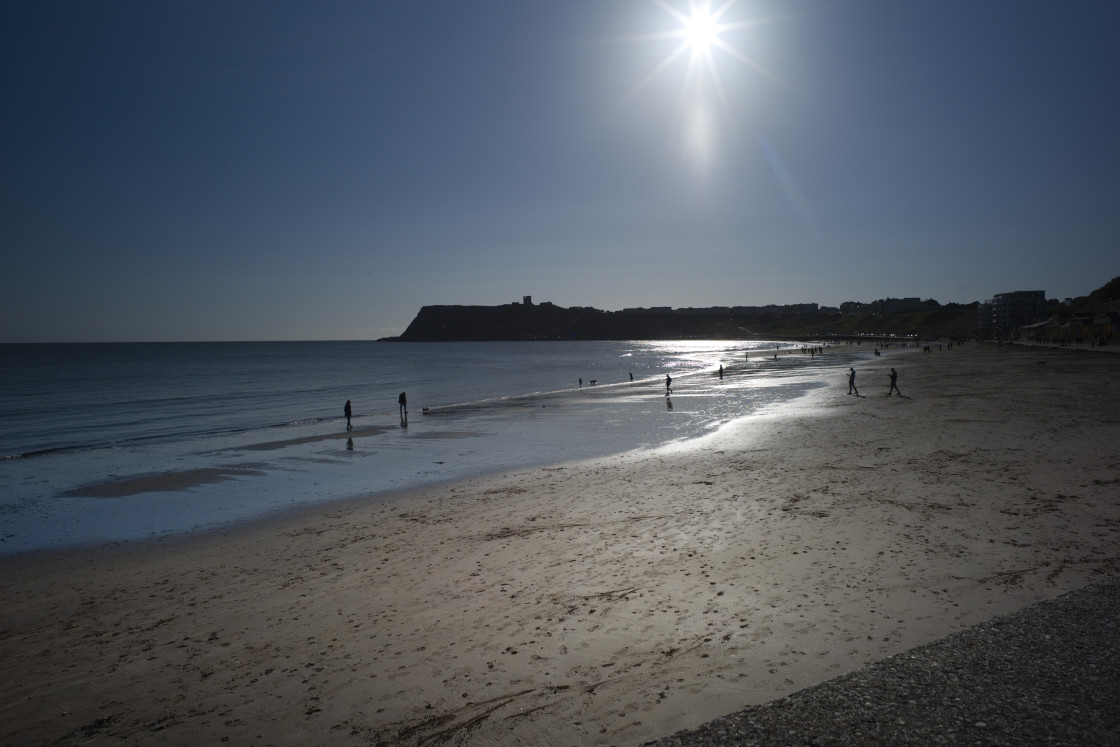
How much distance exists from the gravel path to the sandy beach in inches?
18.0

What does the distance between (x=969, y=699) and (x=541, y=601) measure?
17.3 ft

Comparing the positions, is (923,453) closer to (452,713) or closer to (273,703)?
(452,713)

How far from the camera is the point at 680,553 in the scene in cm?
1022

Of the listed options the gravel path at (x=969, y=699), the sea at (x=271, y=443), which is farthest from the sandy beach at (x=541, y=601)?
the sea at (x=271, y=443)

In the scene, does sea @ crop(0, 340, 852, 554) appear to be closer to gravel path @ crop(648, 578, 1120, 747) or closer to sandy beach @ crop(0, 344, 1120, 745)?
sandy beach @ crop(0, 344, 1120, 745)

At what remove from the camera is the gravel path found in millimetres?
4652

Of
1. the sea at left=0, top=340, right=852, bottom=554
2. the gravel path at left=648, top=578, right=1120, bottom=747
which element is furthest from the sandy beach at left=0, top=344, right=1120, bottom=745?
the sea at left=0, top=340, right=852, bottom=554

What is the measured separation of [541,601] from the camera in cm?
859

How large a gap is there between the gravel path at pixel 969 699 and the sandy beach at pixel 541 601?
46 centimetres

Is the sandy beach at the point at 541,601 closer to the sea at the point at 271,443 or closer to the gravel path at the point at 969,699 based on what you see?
the gravel path at the point at 969,699

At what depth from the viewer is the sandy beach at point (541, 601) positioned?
6.06 metres

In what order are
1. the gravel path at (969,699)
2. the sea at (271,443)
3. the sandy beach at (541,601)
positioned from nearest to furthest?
the gravel path at (969,699) → the sandy beach at (541,601) → the sea at (271,443)

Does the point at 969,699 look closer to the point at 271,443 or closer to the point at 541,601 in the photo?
the point at 541,601

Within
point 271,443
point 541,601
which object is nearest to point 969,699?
point 541,601
